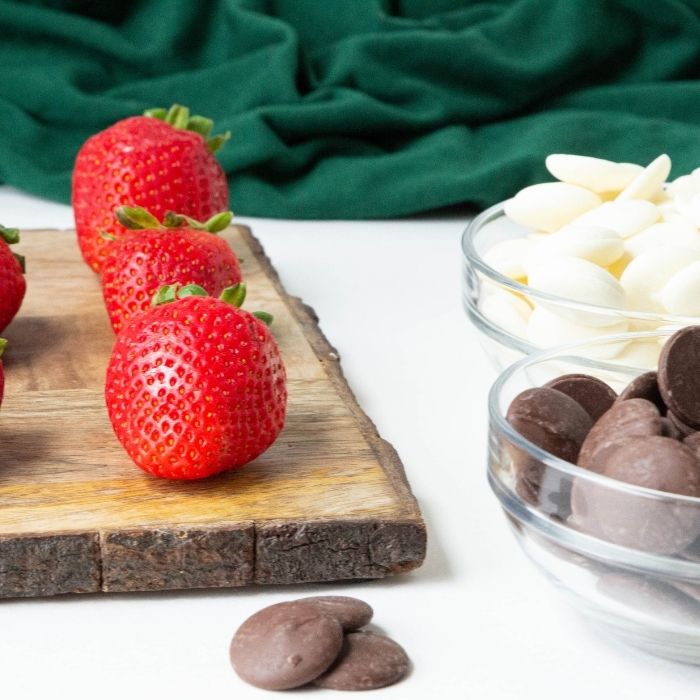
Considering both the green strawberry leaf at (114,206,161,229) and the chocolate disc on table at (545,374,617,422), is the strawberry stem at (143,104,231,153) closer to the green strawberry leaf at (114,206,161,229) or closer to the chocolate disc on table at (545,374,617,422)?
the green strawberry leaf at (114,206,161,229)

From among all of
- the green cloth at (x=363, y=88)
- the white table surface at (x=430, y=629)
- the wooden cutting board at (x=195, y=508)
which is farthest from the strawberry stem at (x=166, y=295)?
the green cloth at (x=363, y=88)

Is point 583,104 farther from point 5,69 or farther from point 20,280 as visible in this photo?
point 20,280

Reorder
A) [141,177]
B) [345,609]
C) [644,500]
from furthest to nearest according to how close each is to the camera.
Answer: [141,177], [345,609], [644,500]

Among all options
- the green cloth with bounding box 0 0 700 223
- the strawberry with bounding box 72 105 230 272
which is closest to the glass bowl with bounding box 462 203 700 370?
the strawberry with bounding box 72 105 230 272

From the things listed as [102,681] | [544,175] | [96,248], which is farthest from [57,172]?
[102,681]

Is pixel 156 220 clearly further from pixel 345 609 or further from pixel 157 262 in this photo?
pixel 345 609

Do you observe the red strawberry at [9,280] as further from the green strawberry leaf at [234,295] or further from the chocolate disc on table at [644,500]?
the chocolate disc on table at [644,500]

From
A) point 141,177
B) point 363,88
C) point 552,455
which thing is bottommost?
point 363,88

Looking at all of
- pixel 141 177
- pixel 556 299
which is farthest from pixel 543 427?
pixel 141 177
